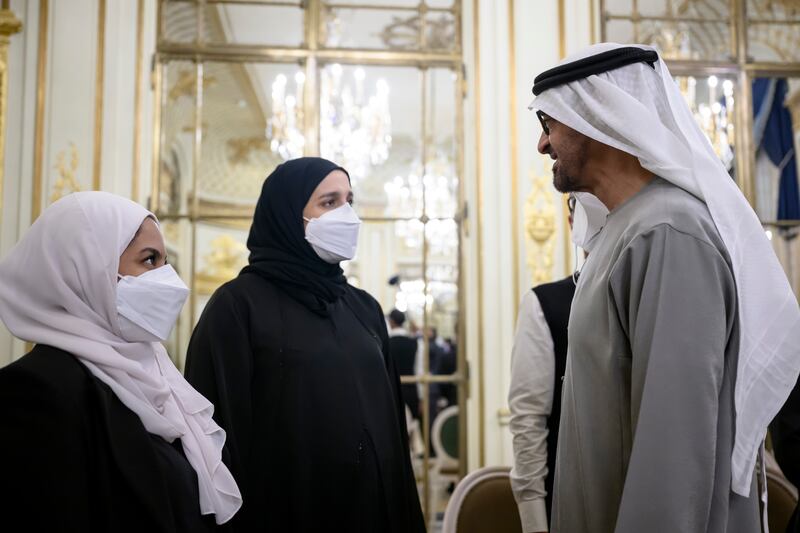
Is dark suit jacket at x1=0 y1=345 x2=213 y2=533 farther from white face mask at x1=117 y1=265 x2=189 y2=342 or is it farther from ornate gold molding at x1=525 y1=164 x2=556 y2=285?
ornate gold molding at x1=525 y1=164 x2=556 y2=285

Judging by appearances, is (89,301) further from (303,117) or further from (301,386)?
(303,117)

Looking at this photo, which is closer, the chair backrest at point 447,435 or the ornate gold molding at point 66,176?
the ornate gold molding at point 66,176

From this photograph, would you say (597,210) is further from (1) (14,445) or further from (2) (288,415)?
(1) (14,445)

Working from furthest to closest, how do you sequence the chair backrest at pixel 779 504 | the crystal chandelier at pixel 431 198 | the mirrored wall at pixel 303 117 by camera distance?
the crystal chandelier at pixel 431 198 → the mirrored wall at pixel 303 117 → the chair backrest at pixel 779 504

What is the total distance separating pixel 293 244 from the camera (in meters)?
1.98

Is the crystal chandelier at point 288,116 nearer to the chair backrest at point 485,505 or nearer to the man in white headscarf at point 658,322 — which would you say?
the chair backrest at point 485,505

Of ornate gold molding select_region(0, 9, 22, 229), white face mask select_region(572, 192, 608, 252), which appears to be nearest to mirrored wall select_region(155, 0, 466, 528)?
ornate gold molding select_region(0, 9, 22, 229)

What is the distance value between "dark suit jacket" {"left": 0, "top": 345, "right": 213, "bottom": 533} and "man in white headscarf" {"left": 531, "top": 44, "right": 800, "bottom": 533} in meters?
0.69

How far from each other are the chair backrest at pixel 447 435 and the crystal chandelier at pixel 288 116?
61.0 inches

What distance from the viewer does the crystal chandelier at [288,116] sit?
3879 millimetres

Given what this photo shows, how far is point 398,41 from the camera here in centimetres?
392

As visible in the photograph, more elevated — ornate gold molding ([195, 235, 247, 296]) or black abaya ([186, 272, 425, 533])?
ornate gold molding ([195, 235, 247, 296])

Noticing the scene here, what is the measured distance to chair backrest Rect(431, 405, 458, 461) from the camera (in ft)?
13.0

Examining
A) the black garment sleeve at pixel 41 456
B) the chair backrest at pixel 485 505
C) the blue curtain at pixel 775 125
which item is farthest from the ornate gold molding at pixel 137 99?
the blue curtain at pixel 775 125
